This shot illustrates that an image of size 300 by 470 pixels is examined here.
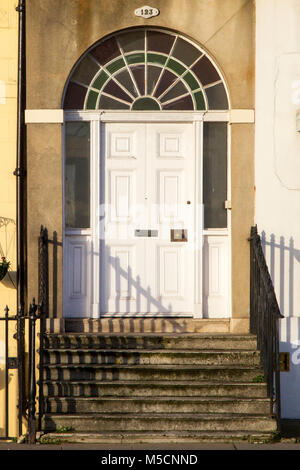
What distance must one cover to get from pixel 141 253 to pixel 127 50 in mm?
2348

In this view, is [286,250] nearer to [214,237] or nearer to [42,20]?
[214,237]

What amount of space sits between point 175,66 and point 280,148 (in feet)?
5.04

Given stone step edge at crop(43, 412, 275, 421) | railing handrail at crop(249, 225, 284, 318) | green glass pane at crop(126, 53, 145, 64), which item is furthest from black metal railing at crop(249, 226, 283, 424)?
green glass pane at crop(126, 53, 145, 64)

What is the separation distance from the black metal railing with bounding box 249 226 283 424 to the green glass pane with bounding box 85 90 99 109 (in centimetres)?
231

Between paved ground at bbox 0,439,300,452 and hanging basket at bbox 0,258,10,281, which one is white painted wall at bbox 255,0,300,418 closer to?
paved ground at bbox 0,439,300,452

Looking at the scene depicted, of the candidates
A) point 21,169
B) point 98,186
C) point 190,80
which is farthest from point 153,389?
point 190,80

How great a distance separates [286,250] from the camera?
27.2ft

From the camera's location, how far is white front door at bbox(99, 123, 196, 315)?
8.44 m

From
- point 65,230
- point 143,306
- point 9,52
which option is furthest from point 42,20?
point 143,306

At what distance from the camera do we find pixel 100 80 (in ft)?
27.8

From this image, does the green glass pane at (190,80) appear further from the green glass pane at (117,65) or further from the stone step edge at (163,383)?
the stone step edge at (163,383)

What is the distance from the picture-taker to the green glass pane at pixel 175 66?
27.8ft

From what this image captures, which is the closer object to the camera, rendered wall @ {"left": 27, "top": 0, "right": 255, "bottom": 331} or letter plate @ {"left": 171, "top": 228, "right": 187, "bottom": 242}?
rendered wall @ {"left": 27, "top": 0, "right": 255, "bottom": 331}

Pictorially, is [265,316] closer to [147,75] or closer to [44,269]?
[44,269]
